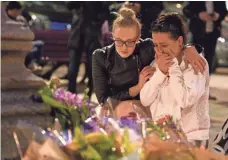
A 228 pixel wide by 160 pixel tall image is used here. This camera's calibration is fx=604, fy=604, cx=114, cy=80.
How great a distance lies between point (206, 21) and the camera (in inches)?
317

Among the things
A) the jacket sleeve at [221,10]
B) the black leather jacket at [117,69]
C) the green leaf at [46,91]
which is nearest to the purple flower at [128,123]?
the green leaf at [46,91]

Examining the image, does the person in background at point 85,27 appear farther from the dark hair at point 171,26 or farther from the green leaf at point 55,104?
the green leaf at point 55,104

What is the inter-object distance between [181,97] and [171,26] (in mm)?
373

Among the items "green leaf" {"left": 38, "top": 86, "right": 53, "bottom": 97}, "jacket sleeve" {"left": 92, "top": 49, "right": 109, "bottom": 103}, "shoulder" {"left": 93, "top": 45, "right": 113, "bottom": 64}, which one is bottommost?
"jacket sleeve" {"left": 92, "top": 49, "right": 109, "bottom": 103}

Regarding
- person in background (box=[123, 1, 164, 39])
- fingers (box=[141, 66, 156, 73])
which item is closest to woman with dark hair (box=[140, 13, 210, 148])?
fingers (box=[141, 66, 156, 73])

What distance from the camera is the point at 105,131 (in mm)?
1814

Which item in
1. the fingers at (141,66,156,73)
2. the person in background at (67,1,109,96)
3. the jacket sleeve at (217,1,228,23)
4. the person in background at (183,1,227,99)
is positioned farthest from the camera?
the jacket sleeve at (217,1,228,23)

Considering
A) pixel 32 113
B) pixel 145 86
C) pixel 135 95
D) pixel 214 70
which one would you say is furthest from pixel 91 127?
pixel 214 70

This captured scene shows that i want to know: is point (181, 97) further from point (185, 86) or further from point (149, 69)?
point (149, 69)

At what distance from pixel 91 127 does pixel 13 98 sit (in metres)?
3.76

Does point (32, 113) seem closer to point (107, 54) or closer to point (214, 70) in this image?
point (107, 54)

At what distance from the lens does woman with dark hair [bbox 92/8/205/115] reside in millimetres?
3211

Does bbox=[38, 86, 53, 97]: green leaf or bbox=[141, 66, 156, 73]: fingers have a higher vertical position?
bbox=[38, 86, 53, 97]: green leaf

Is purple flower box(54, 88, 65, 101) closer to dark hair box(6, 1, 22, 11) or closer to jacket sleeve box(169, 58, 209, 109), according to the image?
jacket sleeve box(169, 58, 209, 109)
